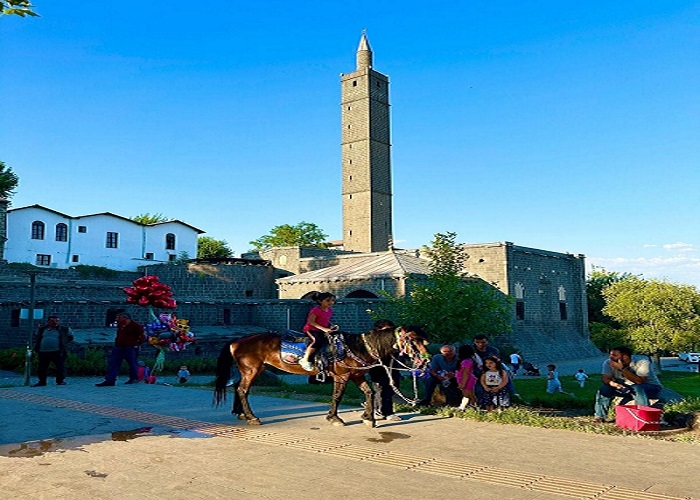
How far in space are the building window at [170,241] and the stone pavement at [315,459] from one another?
164 feet

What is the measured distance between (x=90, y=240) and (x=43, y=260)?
14.6 ft

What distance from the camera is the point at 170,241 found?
58625 millimetres

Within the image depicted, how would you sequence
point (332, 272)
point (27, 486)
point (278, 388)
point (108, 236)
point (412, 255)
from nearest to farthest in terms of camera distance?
point (27, 486), point (278, 388), point (332, 272), point (412, 255), point (108, 236)

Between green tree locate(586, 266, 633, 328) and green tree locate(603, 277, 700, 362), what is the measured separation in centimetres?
1681

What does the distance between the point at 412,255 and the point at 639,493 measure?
37.5 metres

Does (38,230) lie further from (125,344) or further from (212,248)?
(125,344)

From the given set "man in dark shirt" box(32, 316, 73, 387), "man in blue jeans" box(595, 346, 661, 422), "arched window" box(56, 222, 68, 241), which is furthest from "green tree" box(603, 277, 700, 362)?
"arched window" box(56, 222, 68, 241)

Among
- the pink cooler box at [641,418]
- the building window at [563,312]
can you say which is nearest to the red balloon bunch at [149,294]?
the pink cooler box at [641,418]

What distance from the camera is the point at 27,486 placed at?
18.6 feet

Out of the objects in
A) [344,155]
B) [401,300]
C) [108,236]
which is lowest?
[401,300]

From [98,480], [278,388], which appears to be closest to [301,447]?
[98,480]

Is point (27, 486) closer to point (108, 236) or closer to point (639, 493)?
point (639, 493)

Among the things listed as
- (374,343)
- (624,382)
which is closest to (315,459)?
(374,343)

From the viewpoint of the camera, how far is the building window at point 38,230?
49.1 meters
